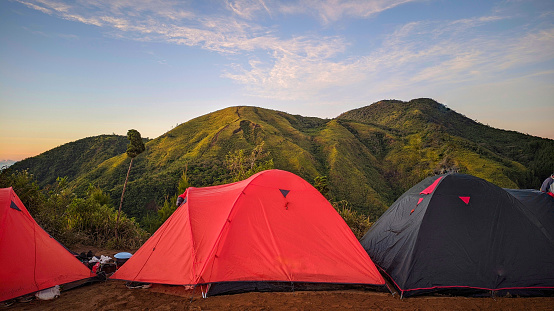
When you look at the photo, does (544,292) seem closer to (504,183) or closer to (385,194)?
(385,194)

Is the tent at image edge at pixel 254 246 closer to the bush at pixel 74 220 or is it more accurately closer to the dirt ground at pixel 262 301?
the dirt ground at pixel 262 301

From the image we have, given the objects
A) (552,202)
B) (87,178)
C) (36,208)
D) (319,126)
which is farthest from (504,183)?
(87,178)

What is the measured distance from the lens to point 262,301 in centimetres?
438

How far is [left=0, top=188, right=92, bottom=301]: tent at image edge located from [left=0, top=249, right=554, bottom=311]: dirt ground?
232 millimetres

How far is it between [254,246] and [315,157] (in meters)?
40.6

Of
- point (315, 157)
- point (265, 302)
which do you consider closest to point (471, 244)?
point (265, 302)

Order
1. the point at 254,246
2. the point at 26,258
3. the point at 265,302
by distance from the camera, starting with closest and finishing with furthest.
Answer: the point at 265,302, the point at 26,258, the point at 254,246

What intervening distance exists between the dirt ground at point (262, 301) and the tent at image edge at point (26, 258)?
23 cm

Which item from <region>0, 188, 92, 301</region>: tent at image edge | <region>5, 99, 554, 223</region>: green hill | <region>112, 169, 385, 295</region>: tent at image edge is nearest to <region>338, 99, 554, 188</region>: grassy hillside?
<region>5, 99, 554, 223</region>: green hill

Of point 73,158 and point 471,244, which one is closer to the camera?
point 471,244

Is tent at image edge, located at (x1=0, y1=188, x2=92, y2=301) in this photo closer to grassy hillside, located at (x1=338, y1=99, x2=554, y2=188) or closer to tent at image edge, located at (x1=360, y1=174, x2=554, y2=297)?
tent at image edge, located at (x1=360, y1=174, x2=554, y2=297)

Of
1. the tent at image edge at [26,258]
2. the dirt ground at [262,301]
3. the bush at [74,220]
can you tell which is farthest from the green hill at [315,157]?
the tent at image edge at [26,258]

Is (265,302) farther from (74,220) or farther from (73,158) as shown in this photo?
(73,158)

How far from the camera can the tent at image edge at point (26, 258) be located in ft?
13.8
